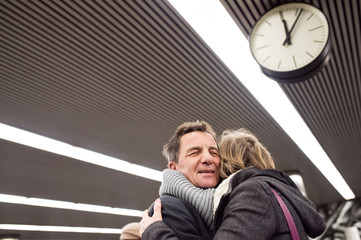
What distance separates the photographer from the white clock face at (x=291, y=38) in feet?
8.97

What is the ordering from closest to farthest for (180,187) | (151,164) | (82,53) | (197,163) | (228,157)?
1. (180,187)
2. (228,157)
3. (197,163)
4. (82,53)
5. (151,164)

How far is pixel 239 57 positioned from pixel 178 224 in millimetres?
2861

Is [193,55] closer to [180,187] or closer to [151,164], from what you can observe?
[180,187]

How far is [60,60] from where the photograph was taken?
360cm

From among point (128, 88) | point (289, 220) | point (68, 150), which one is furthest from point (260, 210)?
point (68, 150)

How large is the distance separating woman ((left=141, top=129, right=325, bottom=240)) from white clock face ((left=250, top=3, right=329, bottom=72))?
1598 millimetres

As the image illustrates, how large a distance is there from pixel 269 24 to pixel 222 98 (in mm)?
1840

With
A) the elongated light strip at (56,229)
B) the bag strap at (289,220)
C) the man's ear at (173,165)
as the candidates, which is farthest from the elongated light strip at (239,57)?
the elongated light strip at (56,229)

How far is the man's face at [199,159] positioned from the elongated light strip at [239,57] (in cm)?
164

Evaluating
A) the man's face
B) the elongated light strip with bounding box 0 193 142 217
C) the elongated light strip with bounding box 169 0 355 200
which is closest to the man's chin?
the man's face

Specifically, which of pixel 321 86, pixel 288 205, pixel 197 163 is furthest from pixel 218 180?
pixel 321 86

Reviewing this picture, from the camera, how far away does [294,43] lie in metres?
2.78

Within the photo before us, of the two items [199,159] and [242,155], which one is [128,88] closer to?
[199,159]

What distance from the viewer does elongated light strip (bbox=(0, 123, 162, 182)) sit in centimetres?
505
